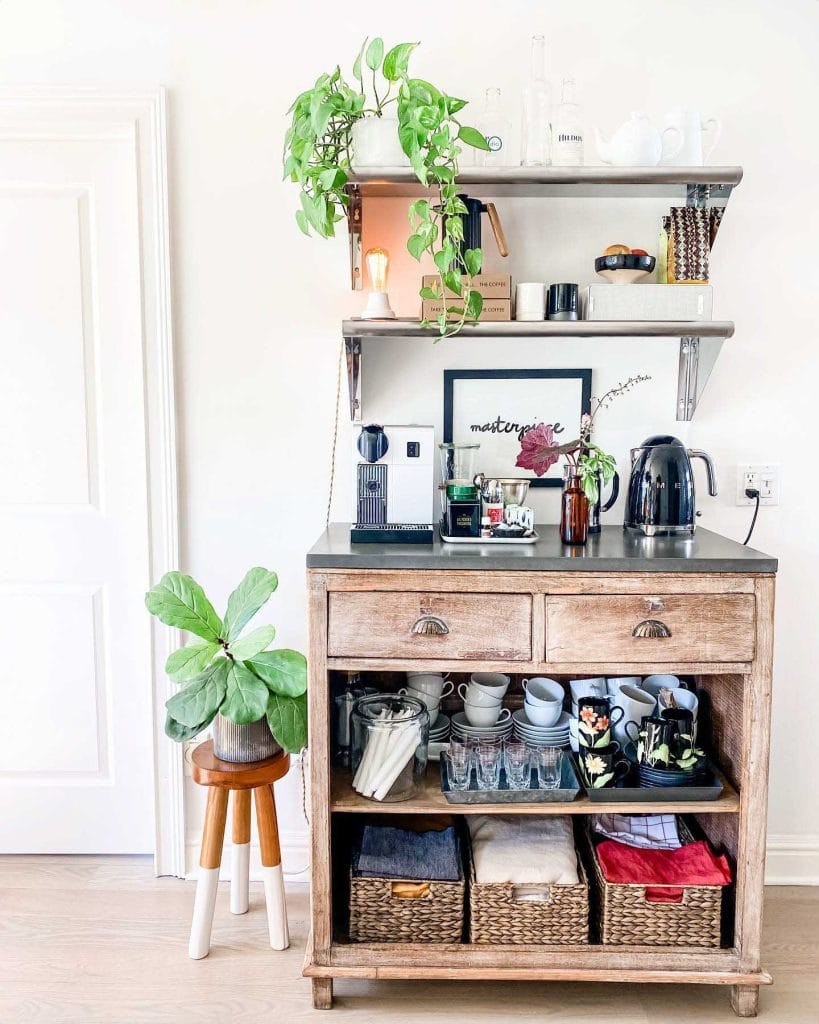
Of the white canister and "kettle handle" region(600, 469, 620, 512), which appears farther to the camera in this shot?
"kettle handle" region(600, 469, 620, 512)

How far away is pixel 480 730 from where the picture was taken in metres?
1.95

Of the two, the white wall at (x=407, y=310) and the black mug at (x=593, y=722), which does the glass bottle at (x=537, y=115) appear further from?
the black mug at (x=593, y=722)

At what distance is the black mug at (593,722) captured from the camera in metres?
1.86

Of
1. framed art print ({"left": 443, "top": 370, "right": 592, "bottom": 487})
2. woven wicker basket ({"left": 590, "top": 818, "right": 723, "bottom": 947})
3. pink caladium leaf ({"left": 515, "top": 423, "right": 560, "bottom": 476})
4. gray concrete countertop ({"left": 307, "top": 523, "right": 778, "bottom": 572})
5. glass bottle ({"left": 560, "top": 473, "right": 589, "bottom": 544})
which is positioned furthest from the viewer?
framed art print ({"left": 443, "top": 370, "right": 592, "bottom": 487})

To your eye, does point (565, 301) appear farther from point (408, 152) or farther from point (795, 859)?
point (795, 859)

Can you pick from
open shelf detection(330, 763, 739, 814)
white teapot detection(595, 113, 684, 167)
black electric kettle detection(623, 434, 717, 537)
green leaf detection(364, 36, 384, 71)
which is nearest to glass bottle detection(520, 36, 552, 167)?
white teapot detection(595, 113, 684, 167)

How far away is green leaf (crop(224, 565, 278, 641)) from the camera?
1.88 metres

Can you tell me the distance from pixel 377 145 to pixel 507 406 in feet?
2.34

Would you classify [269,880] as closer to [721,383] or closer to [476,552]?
[476,552]

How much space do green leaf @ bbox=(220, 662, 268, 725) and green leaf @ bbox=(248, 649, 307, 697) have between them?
0.09 feet

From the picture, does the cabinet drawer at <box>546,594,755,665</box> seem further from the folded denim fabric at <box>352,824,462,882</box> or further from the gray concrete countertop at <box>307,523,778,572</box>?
the folded denim fabric at <box>352,824,462,882</box>

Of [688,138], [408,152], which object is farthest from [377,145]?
[688,138]

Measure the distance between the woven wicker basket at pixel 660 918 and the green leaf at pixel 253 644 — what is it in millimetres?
905

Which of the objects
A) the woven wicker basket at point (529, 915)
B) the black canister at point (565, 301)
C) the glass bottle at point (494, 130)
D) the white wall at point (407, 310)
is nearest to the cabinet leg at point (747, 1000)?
the woven wicker basket at point (529, 915)
